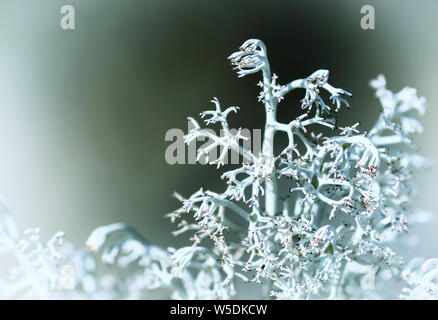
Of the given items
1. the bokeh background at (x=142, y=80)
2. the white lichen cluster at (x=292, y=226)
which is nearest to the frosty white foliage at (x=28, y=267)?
the white lichen cluster at (x=292, y=226)

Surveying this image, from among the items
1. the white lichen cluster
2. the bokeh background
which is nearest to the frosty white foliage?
the white lichen cluster

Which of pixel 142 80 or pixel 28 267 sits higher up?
pixel 142 80

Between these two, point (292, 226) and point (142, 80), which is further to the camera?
point (142, 80)

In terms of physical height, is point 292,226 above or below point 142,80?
below

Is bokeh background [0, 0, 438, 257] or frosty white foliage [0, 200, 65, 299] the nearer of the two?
frosty white foliage [0, 200, 65, 299]

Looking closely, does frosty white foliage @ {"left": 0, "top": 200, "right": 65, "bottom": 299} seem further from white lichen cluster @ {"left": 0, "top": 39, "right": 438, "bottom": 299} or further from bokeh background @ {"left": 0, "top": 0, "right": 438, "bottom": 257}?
bokeh background @ {"left": 0, "top": 0, "right": 438, "bottom": 257}
